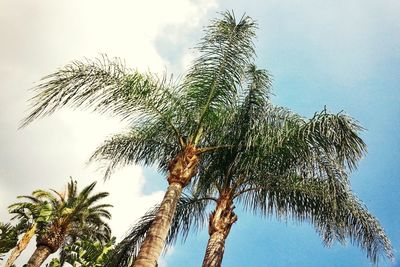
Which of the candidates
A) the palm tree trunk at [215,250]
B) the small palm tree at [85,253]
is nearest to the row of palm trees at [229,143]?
the palm tree trunk at [215,250]

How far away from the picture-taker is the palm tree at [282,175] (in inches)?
391

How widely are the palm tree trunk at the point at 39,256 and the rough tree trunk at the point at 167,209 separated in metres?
16.4

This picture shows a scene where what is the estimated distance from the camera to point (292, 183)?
1109cm

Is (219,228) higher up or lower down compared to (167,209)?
higher up

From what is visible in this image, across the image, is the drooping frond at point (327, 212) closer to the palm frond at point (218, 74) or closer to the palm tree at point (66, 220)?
the palm frond at point (218, 74)

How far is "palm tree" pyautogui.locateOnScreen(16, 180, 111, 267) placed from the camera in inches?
934

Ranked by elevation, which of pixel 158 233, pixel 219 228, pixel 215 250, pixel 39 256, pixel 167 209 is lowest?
pixel 158 233

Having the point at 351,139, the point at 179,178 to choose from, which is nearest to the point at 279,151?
the point at 351,139

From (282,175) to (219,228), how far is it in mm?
2123

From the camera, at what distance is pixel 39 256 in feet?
75.9

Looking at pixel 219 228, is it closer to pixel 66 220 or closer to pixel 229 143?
pixel 229 143

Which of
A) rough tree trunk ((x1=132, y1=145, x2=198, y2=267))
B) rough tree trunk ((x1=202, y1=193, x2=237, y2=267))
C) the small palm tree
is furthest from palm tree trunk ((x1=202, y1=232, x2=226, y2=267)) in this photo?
the small palm tree

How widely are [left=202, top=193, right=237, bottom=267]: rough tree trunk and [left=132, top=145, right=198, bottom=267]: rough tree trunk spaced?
5.41ft

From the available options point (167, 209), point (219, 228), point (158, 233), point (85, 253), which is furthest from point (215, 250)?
point (85, 253)
